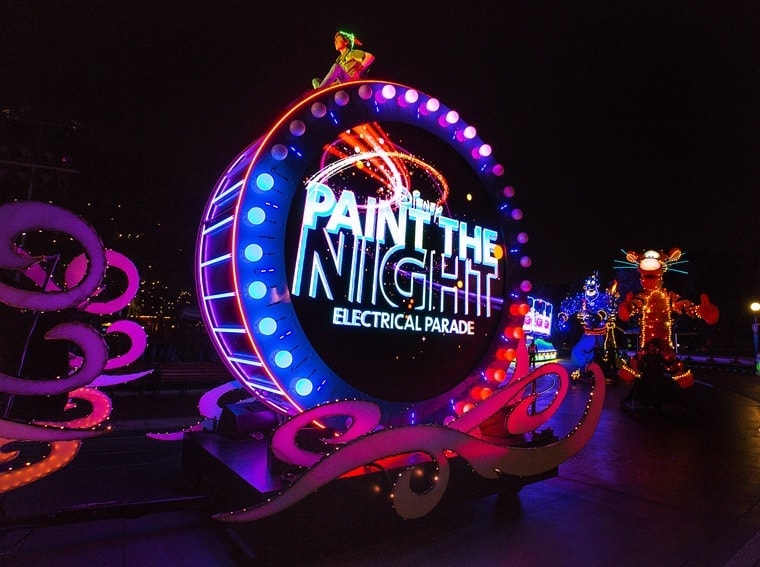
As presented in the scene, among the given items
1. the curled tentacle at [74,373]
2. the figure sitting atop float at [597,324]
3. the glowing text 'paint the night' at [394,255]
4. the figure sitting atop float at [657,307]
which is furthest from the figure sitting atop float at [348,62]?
the figure sitting atop float at [597,324]

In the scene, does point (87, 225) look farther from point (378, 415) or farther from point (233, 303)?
point (378, 415)

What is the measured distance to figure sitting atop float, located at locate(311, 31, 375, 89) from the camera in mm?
5020

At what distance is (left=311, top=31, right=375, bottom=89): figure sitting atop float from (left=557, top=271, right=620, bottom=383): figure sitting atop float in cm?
1763

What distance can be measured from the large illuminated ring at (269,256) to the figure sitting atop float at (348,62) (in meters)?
0.47

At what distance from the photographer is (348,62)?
5168 mm

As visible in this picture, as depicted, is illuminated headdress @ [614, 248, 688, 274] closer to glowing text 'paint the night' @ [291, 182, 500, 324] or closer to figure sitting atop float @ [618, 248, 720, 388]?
figure sitting atop float @ [618, 248, 720, 388]

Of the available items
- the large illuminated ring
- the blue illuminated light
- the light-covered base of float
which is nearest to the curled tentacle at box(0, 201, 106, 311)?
the large illuminated ring

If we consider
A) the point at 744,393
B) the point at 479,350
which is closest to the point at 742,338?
the point at 744,393

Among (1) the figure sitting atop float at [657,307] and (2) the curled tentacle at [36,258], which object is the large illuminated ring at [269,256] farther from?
(1) the figure sitting atop float at [657,307]

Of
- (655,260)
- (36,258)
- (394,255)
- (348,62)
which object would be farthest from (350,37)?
(655,260)

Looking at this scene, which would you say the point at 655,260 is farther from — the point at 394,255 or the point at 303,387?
the point at 303,387

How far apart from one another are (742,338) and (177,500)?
188ft

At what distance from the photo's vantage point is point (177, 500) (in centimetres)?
424

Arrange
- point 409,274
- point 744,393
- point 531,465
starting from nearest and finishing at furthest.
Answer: point 531,465
point 409,274
point 744,393
